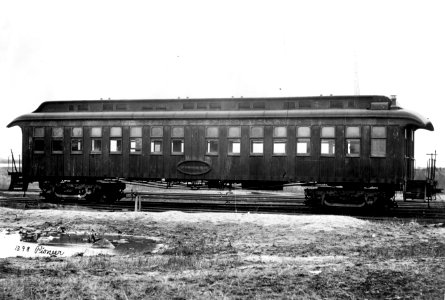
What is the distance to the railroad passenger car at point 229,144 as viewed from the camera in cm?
1741

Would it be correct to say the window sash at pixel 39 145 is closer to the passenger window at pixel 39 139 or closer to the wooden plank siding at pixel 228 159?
the passenger window at pixel 39 139

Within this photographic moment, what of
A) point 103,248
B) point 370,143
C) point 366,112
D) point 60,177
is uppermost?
point 366,112

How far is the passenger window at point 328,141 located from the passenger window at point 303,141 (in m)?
0.48

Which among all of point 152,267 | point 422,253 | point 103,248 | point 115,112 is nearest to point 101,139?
point 115,112

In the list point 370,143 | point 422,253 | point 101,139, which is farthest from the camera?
point 101,139

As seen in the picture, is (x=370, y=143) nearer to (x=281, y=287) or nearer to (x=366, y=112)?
(x=366, y=112)

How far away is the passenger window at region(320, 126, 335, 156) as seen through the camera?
57.9 ft

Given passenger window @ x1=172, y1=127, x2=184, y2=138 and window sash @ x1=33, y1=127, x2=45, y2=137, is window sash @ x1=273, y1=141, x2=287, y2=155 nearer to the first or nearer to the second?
passenger window @ x1=172, y1=127, x2=184, y2=138

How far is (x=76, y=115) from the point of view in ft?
65.8

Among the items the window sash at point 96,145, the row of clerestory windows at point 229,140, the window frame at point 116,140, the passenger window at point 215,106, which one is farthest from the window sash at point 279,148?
the window sash at point 96,145

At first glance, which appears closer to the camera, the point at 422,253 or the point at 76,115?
the point at 422,253

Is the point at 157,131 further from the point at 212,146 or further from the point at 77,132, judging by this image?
the point at 77,132

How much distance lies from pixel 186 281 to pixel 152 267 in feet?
4.98

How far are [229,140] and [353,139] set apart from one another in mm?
4477
